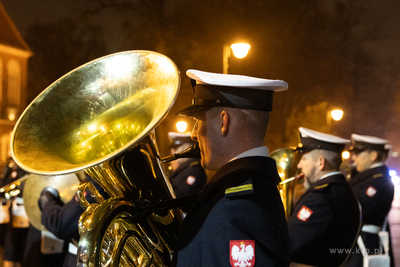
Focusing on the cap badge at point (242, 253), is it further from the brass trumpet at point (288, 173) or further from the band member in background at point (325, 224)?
the brass trumpet at point (288, 173)

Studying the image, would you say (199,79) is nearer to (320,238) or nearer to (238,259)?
(238,259)

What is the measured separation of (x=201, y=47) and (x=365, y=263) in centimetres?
970

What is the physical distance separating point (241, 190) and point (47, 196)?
2.47 metres

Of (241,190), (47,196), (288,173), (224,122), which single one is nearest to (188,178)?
(288,173)

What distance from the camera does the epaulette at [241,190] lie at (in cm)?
130

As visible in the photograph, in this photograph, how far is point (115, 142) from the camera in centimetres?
177

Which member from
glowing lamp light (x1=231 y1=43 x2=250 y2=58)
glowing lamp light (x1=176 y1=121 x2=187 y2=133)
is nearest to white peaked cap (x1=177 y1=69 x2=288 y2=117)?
glowing lamp light (x1=231 y1=43 x2=250 y2=58)

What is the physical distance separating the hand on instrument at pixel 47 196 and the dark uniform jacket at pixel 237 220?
7.25 ft

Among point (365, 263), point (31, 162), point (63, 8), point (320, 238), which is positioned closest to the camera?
point (31, 162)

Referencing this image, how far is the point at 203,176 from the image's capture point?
526 cm

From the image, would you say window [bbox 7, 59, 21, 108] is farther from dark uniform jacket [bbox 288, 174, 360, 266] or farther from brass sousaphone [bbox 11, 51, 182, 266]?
brass sousaphone [bbox 11, 51, 182, 266]

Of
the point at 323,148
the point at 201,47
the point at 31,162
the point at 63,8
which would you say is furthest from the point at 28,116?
the point at 63,8

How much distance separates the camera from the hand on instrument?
3224 millimetres

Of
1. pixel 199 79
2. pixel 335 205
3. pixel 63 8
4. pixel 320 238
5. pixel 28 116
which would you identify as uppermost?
pixel 63 8
